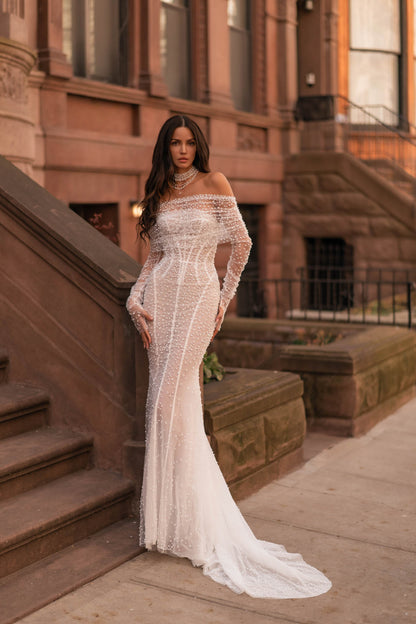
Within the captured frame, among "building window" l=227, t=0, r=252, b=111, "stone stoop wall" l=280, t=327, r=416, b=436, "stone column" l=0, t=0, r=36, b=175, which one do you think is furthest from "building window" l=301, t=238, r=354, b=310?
"stone column" l=0, t=0, r=36, b=175

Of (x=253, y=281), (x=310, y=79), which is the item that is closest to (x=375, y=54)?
(x=310, y=79)

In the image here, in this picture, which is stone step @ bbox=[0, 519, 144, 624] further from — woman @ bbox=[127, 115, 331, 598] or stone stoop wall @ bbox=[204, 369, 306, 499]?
stone stoop wall @ bbox=[204, 369, 306, 499]

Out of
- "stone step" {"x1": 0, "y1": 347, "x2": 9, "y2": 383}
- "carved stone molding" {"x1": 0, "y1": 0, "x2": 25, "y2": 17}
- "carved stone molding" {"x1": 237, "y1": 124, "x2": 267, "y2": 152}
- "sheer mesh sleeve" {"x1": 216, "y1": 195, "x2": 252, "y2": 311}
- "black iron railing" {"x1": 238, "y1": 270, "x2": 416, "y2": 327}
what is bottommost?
"stone step" {"x1": 0, "y1": 347, "x2": 9, "y2": 383}

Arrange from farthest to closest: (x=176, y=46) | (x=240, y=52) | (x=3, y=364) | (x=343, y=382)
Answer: (x=240, y=52), (x=176, y=46), (x=343, y=382), (x=3, y=364)

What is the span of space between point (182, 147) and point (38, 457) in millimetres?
1922

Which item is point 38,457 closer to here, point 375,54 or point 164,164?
point 164,164

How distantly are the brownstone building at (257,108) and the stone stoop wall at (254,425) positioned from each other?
4.62 m

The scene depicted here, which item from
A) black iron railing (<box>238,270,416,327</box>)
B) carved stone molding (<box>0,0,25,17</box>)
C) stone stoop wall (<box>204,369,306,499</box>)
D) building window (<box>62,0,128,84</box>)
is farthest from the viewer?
black iron railing (<box>238,270,416,327</box>)

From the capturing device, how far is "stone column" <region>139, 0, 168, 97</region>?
12.5 metres

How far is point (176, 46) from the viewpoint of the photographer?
45.3 ft

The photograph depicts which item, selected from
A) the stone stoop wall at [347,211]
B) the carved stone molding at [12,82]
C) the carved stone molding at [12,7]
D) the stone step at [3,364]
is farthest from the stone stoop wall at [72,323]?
the stone stoop wall at [347,211]

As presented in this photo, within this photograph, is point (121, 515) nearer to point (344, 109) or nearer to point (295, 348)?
point (295, 348)

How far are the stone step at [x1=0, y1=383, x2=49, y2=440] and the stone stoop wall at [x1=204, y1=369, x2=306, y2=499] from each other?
3.39 feet

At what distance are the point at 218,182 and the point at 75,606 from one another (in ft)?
7.78
